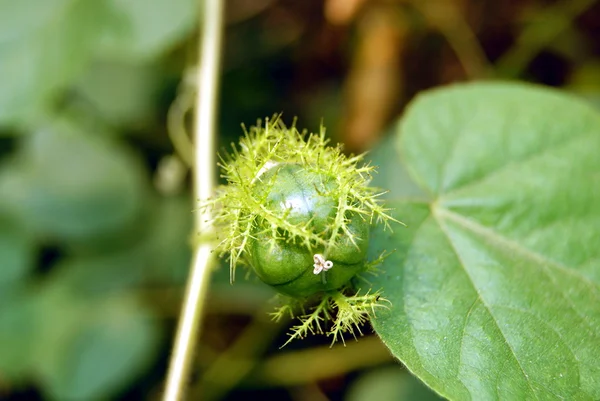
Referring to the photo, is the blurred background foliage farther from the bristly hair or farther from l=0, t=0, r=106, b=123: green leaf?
the bristly hair

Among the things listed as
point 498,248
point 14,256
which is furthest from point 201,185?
point 14,256

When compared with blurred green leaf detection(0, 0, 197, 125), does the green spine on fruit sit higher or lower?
lower

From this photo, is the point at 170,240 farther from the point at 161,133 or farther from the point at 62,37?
the point at 62,37

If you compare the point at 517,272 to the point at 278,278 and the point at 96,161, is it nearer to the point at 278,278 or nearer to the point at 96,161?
the point at 278,278

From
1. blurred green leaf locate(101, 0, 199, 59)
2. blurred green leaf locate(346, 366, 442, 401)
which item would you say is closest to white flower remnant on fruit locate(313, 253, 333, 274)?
blurred green leaf locate(346, 366, 442, 401)

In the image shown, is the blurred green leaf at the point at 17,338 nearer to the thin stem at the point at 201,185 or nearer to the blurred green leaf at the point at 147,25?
the thin stem at the point at 201,185

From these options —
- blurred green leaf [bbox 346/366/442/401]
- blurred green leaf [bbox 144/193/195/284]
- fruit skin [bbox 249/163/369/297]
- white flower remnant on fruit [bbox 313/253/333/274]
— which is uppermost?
blurred green leaf [bbox 144/193/195/284]
